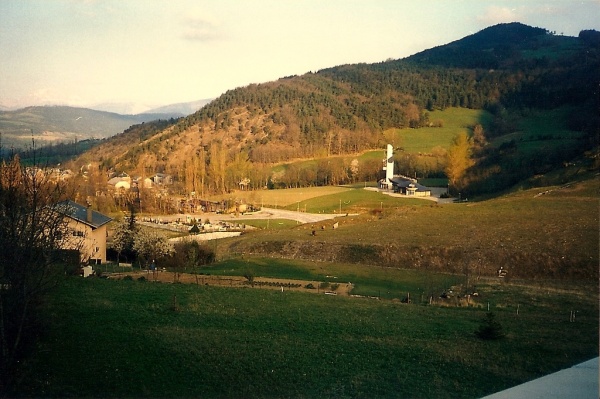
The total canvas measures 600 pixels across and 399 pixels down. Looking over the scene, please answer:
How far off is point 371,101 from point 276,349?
3946 inches

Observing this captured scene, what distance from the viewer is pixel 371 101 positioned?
106m

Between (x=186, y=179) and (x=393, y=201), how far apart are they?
30.9 meters

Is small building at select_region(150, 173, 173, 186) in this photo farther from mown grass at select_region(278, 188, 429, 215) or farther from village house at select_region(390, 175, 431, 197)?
village house at select_region(390, 175, 431, 197)

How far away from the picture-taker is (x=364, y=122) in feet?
315

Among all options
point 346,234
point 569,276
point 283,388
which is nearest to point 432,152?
point 346,234

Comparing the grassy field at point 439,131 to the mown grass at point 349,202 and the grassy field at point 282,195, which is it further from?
the mown grass at point 349,202

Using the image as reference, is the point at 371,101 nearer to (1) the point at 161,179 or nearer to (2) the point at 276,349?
(1) the point at 161,179

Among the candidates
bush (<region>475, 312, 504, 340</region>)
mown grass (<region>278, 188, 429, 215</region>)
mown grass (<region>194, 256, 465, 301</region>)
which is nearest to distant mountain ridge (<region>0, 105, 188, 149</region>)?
mown grass (<region>194, 256, 465, 301</region>)

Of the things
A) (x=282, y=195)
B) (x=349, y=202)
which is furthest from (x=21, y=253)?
(x=282, y=195)

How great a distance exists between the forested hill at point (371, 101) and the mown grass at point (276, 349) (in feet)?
192

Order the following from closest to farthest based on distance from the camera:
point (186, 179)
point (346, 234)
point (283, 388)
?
point (283, 388) < point (346, 234) < point (186, 179)

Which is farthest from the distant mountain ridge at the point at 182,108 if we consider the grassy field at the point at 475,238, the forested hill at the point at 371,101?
the grassy field at the point at 475,238

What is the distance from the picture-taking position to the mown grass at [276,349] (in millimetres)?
8414

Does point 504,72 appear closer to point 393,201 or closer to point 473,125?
point 473,125
